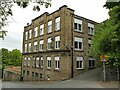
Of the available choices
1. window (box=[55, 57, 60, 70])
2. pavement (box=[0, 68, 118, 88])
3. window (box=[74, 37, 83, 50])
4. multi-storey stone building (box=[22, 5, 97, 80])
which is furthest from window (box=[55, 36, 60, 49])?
pavement (box=[0, 68, 118, 88])

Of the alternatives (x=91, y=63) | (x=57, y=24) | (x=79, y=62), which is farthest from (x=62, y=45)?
(x=91, y=63)

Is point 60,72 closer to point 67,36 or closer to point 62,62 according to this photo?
point 62,62

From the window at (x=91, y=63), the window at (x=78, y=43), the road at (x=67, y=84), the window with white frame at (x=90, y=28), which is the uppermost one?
the window with white frame at (x=90, y=28)

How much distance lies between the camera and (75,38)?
26.2 m

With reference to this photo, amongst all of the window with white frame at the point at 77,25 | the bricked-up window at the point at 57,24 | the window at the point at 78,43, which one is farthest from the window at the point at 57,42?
the window with white frame at the point at 77,25

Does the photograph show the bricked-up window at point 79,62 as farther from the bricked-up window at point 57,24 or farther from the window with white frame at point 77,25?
the bricked-up window at point 57,24

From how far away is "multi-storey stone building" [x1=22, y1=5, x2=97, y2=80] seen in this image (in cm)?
2519

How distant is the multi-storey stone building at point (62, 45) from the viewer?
2519cm

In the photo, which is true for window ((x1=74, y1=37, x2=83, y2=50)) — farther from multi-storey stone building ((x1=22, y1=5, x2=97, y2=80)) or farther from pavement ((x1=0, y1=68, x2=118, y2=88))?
pavement ((x1=0, y1=68, x2=118, y2=88))

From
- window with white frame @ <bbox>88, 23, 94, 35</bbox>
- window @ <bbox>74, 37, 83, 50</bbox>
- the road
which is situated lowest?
the road

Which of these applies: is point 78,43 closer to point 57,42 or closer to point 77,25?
point 77,25

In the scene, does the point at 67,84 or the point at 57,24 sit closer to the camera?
the point at 67,84

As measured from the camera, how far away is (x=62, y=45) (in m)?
25.7

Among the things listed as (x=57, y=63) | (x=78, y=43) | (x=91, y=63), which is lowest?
(x=91, y=63)
